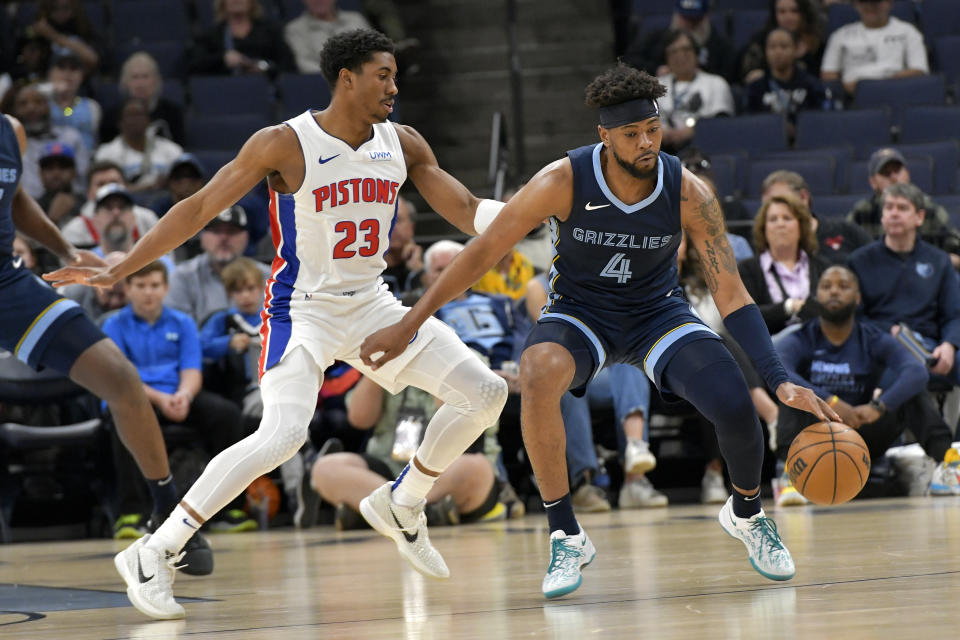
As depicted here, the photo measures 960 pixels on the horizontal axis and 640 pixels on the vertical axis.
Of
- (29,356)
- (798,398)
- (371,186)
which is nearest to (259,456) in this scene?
(371,186)

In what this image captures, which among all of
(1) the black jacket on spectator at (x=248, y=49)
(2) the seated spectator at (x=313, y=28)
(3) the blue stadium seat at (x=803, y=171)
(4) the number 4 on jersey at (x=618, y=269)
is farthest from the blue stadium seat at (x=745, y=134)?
(4) the number 4 on jersey at (x=618, y=269)

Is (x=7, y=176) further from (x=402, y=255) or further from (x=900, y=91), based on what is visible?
(x=900, y=91)

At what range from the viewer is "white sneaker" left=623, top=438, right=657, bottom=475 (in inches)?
298

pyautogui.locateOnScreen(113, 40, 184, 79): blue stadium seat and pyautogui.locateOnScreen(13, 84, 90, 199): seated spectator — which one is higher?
pyautogui.locateOnScreen(113, 40, 184, 79): blue stadium seat

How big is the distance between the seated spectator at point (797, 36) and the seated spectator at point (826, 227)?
2578 mm

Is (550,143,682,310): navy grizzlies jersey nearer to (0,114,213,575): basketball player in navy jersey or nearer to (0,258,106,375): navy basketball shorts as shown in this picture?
(0,114,213,575): basketball player in navy jersey

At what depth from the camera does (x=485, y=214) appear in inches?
183

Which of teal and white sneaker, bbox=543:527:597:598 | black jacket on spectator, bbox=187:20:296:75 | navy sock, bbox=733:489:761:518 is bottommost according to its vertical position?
teal and white sneaker, bbox=543:527:597:598

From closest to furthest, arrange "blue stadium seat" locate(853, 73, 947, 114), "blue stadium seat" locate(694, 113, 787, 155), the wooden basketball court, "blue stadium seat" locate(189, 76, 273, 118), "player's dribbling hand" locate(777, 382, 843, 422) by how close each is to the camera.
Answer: the wooden basketball court
"player's dribbling hand" locate(777, 382, 843, 422)
"blue stadium seat" locate(694, 113, 787, 155)
"blue stadium seat" locate(853, 73, 947, 114)
"blue stadium seat" locate(189, 76, 273, 118)

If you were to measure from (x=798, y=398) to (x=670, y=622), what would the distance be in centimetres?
96

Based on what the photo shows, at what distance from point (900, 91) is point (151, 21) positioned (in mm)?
6666

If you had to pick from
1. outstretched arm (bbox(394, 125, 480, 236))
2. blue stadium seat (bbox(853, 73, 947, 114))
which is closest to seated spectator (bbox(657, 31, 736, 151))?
blue stadium seat (bbox(853, 73, 947, 114))

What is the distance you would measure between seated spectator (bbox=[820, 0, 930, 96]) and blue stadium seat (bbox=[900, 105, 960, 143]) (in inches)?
27.1

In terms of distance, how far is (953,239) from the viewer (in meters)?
8.58
